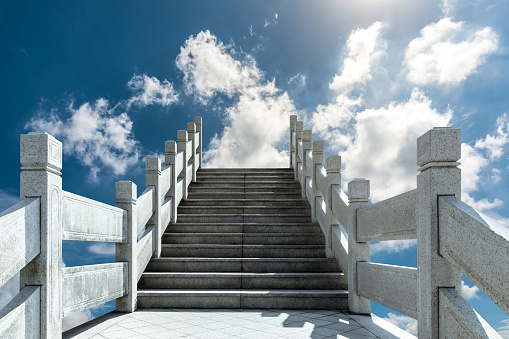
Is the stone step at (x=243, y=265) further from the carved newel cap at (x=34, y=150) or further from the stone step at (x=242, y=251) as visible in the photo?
the carved newel cap at (x=34, y=150)

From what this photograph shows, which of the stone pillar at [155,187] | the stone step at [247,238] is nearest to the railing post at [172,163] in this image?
the stone step at [247,238]

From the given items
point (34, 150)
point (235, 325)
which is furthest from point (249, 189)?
point (34, 150)

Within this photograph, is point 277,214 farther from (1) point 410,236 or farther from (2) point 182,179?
(1) point 410,236

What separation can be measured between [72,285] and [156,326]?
113 centimetres

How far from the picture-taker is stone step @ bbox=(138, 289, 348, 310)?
5.61 metres

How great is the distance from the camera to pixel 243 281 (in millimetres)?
6078

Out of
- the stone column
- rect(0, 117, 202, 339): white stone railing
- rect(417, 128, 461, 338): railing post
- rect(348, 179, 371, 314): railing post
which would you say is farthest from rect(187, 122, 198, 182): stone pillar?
rect(417, 128, 461, 338): railing post

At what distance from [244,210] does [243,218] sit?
402mm

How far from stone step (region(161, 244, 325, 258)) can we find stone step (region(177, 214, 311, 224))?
117cm

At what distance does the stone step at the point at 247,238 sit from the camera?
7.29 meters

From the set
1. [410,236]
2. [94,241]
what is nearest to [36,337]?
[94,241]

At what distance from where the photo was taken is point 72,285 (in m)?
3.90

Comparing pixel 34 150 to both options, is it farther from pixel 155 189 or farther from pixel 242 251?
pixel 242 251

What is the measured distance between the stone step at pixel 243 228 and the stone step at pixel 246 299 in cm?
206
